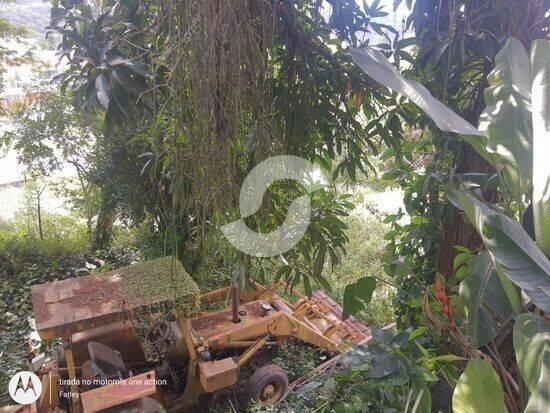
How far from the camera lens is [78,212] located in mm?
6043

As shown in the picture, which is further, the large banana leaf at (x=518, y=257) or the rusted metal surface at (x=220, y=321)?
the rusted metal surface at (x=220, y=321)

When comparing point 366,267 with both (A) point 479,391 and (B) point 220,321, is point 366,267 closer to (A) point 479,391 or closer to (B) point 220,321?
(B) point 220,321

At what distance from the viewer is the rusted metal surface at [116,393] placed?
2104 millimetres

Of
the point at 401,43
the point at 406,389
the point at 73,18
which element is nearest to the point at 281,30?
the point at 401,43

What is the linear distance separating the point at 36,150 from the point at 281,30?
4.44m

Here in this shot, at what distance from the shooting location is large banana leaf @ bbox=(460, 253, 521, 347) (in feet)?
3.62

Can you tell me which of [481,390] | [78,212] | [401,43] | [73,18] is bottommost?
[78,212]

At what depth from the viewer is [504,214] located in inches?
41.0

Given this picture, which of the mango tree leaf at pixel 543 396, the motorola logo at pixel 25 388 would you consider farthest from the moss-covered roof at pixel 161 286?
the mango tree leaf at pixel 543 396

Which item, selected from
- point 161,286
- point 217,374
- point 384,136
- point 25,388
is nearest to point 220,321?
point 217,374

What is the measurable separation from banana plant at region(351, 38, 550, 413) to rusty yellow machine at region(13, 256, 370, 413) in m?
1.58

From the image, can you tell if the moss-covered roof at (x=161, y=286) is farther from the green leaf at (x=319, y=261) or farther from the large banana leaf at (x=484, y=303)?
the large banana leaf at (x=484, y=303)

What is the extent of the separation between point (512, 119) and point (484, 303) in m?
0.55

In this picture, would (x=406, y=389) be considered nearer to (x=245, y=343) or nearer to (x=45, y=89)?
(x=245, y=343)
